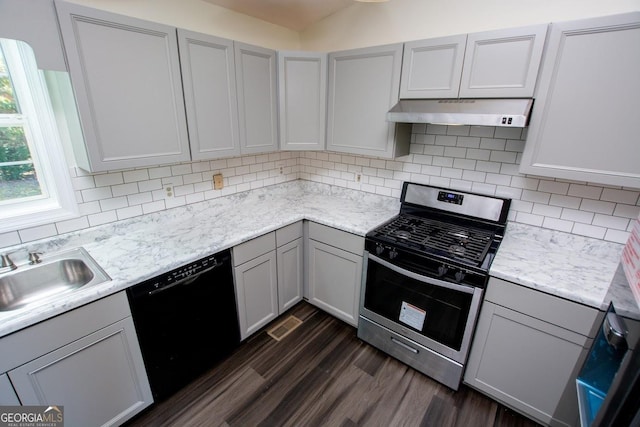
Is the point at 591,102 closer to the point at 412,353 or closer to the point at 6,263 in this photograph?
the point at 412,353

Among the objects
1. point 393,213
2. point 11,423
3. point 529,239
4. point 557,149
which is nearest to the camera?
point 11,423

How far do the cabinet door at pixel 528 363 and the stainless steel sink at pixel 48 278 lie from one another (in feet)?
6.83

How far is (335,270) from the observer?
2.30 m

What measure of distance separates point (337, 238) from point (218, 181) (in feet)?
3.60

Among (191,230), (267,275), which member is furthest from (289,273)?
(191,230)

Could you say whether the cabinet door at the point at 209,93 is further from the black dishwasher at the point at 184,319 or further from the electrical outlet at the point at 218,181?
the black dishwasher at the point at 184,319

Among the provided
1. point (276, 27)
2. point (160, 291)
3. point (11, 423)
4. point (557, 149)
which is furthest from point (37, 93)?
point (557, 149)

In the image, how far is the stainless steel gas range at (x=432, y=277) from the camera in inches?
66.1

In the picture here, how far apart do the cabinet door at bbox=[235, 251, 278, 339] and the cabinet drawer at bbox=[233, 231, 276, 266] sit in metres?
0.04

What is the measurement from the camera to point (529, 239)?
1.91 meters

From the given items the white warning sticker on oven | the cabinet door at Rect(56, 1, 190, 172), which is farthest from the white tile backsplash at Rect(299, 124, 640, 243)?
the cabinet door at Rect(56, 1, 190, 172)

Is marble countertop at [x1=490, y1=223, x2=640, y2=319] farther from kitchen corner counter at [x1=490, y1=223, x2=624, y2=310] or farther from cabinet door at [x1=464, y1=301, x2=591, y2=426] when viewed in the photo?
cabinet door at [x1=464, y1=301, x2=591, y2=426]

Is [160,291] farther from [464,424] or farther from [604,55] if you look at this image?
[604,55]

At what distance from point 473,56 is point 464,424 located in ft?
6.94
